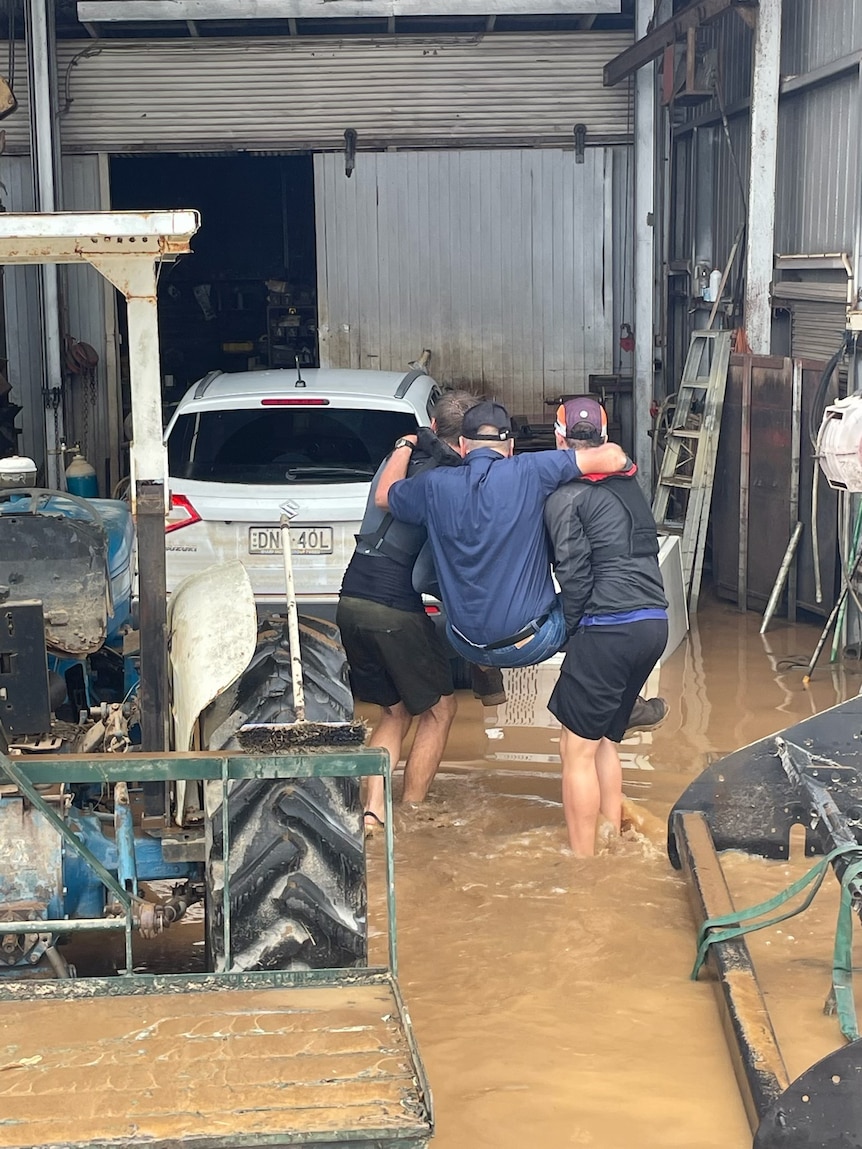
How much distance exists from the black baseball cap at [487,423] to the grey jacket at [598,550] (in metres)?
0.34

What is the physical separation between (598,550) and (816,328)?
4.67 m

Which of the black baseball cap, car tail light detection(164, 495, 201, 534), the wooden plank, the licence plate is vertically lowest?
the wooden plank

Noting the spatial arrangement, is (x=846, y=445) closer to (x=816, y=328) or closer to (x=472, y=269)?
(x=816, y=328)

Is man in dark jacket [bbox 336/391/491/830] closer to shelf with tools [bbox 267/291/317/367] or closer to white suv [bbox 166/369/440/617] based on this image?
white suv [bbox 166/369/440/617]

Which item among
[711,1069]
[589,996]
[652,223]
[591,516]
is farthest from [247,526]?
[652,223]

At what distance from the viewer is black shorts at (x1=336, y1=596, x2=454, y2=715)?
18.7 feet

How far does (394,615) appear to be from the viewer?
224 inches

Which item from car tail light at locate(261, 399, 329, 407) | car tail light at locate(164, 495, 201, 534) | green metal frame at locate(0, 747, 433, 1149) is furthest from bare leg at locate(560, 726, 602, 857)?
car tail light at locate(261, 399, 329, 407)

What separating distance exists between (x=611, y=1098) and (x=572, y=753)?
172 centimetres

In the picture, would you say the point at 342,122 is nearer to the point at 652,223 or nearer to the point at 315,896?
the point at 652,223

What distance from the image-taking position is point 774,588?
29.2 feet

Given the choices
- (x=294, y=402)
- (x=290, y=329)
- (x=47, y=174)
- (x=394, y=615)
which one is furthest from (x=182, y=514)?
(x=290, y=329)

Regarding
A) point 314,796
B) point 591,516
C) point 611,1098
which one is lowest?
point 611,1098

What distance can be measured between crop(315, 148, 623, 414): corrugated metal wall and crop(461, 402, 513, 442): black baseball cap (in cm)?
715
